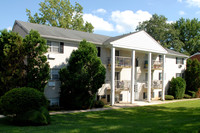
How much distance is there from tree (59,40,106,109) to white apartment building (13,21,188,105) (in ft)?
3.75

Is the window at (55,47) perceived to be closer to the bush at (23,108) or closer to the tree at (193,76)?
the bush at (23,108)

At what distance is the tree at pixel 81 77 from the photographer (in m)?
17.6

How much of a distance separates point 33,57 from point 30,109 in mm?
5701

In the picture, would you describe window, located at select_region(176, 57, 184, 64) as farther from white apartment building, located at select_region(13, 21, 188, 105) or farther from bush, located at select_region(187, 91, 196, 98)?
bush, located at select_region(187, 91, 196, 98)

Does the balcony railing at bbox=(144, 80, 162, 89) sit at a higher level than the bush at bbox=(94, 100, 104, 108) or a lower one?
higher

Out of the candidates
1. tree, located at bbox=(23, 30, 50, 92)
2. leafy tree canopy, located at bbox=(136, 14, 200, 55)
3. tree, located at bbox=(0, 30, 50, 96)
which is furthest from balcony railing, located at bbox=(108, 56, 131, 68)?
leafy tree canopy, located at bbox=(136, 14, 200, 55)

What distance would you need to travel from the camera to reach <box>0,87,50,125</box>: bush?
1094 cm

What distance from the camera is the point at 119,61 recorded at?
2233 cm

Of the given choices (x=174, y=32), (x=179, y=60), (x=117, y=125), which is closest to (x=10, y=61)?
(x=117, y=125)

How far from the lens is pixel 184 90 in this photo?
29.3 m

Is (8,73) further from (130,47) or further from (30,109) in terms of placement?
(130,47)

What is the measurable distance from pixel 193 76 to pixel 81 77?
21.8m

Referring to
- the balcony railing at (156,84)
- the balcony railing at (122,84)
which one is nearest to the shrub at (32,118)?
the balcony railing at (122,84)

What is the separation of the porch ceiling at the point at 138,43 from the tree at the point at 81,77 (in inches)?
146
